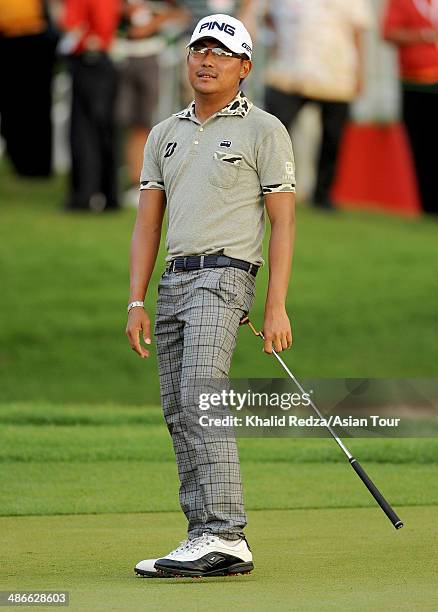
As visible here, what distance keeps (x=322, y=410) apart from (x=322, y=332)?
7891 mm

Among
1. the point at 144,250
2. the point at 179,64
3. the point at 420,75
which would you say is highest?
the point at 179,64

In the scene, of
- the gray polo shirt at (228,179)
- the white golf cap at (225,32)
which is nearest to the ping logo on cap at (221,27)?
the white golf cap at (225,32)

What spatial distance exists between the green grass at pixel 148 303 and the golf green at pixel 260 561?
220 inches

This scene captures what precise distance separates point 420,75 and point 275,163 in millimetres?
10943

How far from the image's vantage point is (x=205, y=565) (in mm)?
6375

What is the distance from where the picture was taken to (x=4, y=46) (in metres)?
18.1

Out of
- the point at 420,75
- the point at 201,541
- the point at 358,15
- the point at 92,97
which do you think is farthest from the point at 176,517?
the point at 420,75

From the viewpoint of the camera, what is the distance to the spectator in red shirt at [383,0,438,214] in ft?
55.1

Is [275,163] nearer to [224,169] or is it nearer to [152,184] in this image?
[224,169]

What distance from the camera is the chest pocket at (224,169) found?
656cm

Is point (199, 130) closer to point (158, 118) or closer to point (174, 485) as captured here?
point (174, 485)

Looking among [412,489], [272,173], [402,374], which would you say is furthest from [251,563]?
[402,374]

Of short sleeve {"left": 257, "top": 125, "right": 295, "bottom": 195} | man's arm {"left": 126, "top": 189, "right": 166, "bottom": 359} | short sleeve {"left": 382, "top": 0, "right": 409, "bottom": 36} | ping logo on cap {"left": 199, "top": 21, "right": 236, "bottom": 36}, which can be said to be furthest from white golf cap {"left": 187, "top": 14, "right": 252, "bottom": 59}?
short sleeve {"left": 382, "top": 0, "right": 409, "bottom": 36}

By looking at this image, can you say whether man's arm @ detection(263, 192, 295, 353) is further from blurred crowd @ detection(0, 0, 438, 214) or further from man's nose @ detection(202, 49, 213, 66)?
blurred crowd @ detection(0, 0, 438, 214)
